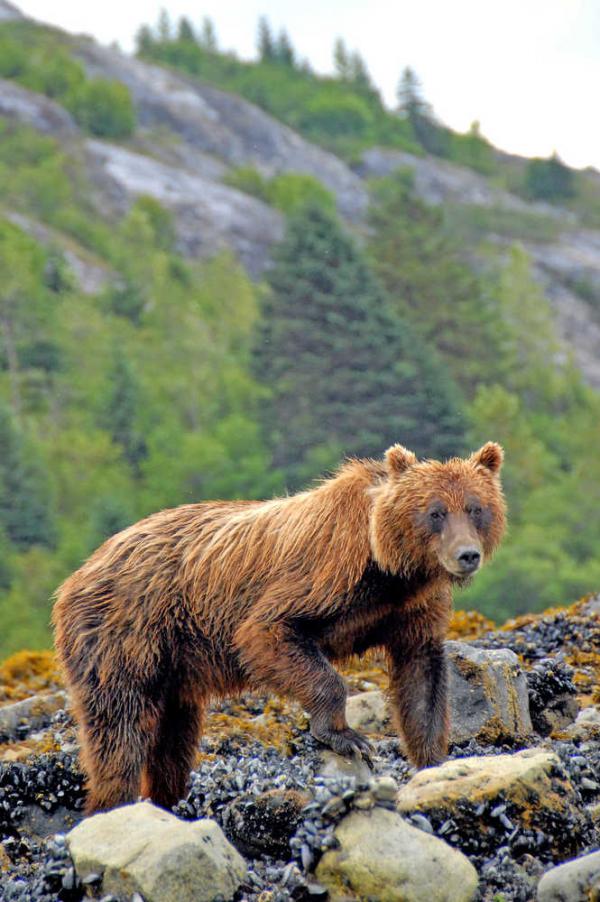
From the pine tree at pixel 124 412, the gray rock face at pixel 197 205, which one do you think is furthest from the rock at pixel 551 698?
the gray rock face at pixel 197 205

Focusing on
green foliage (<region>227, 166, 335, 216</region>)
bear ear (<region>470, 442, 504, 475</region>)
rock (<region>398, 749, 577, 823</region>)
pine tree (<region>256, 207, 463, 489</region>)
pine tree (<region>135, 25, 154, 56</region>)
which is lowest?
pine tree (<region>256, 207, 463, 489</region>)

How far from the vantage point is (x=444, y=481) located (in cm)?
780

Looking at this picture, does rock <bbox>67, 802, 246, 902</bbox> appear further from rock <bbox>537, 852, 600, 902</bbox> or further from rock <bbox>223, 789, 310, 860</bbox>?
rock <bbox>537, 852, 600, 902</bbox>

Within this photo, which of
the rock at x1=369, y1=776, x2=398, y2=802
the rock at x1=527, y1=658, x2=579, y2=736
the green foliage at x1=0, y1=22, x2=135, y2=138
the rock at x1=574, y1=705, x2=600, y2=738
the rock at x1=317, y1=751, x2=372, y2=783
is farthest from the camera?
the green foliage at x1=0, y1=22, x2=135, y2=138

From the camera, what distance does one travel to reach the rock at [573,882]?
585 cm

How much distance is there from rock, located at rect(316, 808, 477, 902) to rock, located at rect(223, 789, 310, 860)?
0.76m

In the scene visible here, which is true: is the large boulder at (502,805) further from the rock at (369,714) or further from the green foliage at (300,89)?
the green foliage at (300,89)

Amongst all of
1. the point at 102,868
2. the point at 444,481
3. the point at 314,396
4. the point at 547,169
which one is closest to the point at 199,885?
the point at 102,868

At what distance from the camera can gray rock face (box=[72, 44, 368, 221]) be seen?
131625mm

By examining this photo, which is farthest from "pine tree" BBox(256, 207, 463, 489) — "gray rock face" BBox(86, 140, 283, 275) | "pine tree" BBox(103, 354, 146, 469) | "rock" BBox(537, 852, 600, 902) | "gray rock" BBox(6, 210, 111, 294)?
"rock" BBox(537, 852, 600, 902)

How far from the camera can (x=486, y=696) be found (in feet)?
28.2

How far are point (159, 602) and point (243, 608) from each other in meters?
0.55

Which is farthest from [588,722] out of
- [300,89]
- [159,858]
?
[300,89]

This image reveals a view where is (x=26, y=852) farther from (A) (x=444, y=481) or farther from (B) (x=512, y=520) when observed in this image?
(B) (x=512, y=520)
